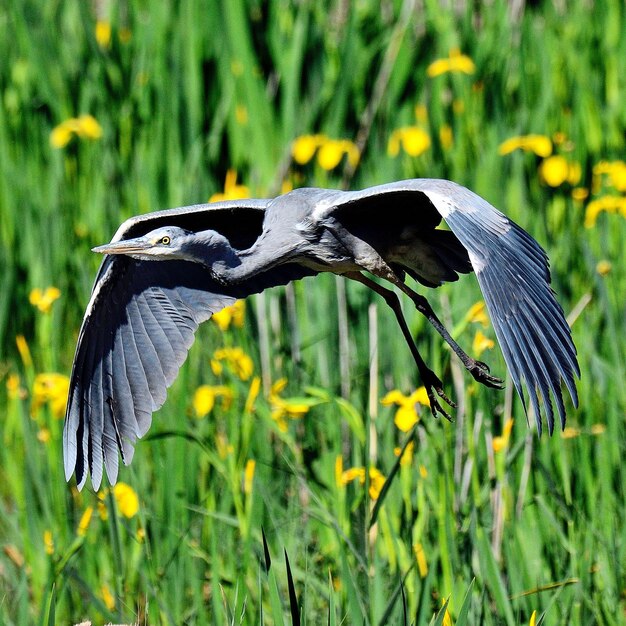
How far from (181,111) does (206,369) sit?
1.29 metres

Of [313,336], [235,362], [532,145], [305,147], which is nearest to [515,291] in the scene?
[235,362]

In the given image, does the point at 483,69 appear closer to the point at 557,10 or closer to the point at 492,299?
the point at 557,10

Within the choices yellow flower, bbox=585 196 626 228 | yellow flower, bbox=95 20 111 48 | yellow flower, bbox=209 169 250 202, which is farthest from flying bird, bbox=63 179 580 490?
yellow flower, bbox=95 20 111 48

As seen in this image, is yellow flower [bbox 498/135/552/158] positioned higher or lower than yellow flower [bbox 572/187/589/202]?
higher

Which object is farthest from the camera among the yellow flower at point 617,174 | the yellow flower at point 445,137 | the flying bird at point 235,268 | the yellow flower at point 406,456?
the yellow flower at point 445,137

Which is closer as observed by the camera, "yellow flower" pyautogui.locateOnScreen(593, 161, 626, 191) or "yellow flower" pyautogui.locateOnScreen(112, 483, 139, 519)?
"yellow flower" pyautogui.locateOnScreen(112, 483, 139, 519)

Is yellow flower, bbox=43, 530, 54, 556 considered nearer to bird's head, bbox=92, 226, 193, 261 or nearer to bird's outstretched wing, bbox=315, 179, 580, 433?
bird's head, bbox=92, 226, 193, 261

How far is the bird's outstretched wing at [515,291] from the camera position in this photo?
94.9 inches

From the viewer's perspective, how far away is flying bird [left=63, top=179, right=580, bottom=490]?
265 centimetres

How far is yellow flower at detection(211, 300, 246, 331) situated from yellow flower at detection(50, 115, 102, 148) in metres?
0.98

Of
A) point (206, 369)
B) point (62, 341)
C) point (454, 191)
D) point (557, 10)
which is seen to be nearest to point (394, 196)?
point (454, 191)

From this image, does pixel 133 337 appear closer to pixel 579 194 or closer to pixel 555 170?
pixel 555 170

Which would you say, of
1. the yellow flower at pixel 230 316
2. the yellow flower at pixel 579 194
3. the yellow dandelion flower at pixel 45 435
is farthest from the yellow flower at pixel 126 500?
the yellow flower at pixel 579 194

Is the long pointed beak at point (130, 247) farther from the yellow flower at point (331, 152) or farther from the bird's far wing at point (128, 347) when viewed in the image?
the yellow flower at point (331, 152)
